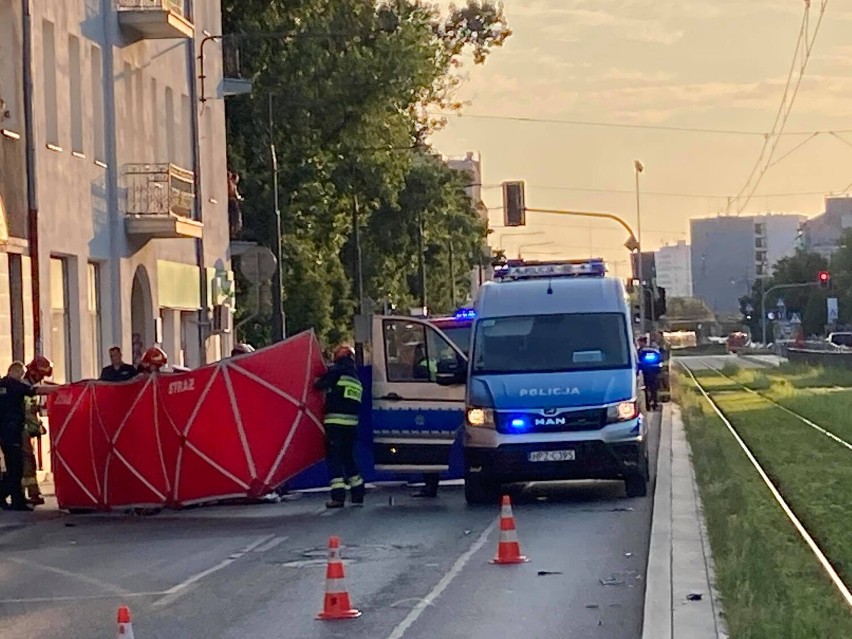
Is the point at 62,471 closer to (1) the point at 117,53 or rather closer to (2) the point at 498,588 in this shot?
(2) the point at 498,588

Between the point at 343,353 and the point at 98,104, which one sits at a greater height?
the point at 98,104

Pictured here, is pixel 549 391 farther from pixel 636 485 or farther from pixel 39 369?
pixel 39 369

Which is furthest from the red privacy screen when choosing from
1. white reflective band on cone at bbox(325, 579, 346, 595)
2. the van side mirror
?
white reflective band on cone at bbox(325, 579, 346, 595)

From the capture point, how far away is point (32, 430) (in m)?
21.2

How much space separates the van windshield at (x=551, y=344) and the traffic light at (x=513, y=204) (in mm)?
27046

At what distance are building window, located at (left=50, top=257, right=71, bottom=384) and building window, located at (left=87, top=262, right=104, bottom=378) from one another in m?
1.08

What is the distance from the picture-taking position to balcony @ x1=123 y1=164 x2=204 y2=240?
103 feet

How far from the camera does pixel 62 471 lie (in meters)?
20.9

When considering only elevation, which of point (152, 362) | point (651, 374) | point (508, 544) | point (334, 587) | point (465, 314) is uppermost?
point (465, 314)

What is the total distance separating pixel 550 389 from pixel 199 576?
6.28 metres

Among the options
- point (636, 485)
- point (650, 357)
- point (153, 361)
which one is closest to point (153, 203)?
point (650, 357)

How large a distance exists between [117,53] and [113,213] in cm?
279

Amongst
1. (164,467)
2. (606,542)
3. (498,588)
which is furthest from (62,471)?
(498,588)

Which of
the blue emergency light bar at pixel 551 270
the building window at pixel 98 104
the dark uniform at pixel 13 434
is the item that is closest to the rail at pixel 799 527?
the blue emergency light bar at pixel 551 270
